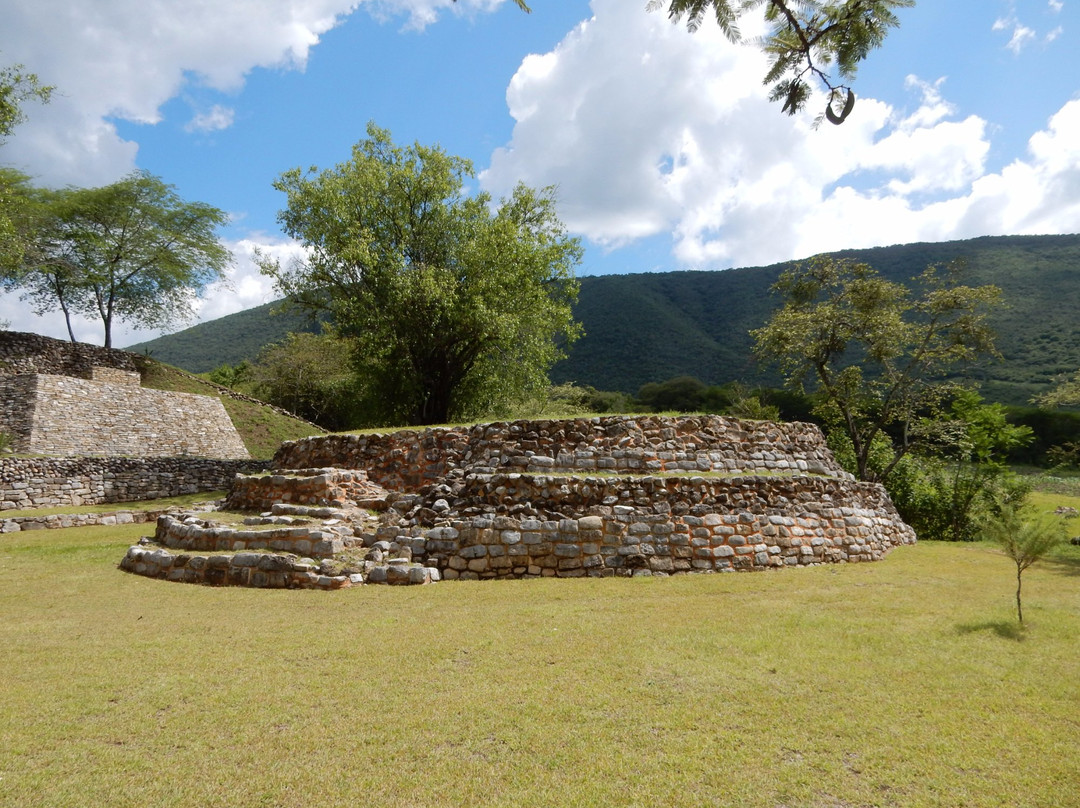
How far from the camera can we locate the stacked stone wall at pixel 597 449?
10.2 m

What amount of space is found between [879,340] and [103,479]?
77.3 ft

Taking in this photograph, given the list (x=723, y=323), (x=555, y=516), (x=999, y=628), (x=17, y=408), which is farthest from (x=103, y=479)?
(x=723, y=323)

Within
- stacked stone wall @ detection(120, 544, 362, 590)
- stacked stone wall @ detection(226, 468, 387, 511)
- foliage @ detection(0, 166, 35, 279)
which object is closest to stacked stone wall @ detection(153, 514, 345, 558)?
stacked stone wall @ detection(120, 544, 362, 590)

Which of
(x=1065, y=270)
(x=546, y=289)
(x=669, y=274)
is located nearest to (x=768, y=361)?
(x=546, y=289)

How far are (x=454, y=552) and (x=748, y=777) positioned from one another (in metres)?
5.63

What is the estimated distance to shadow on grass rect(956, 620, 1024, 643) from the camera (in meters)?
5.78

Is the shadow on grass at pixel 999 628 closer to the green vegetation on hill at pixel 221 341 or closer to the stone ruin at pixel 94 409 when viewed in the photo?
the stone ruin at pixel 94 409

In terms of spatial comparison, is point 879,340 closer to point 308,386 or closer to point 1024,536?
point 1024,536

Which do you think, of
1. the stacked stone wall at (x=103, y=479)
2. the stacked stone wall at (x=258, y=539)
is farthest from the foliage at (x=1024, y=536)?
the stacked stone wall at (x=103, y=479)

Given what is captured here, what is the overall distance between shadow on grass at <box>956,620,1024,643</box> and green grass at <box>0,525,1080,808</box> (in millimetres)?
38

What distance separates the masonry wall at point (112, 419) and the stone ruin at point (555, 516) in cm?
1338

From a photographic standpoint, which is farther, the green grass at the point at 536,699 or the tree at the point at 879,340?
the tree at the point at 879,340

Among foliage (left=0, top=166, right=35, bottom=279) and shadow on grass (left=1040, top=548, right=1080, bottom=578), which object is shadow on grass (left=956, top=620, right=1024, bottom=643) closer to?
shadow on grass (left=1040, top=548, right=1080, bottom=578)

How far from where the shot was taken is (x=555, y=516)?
8.60 m
